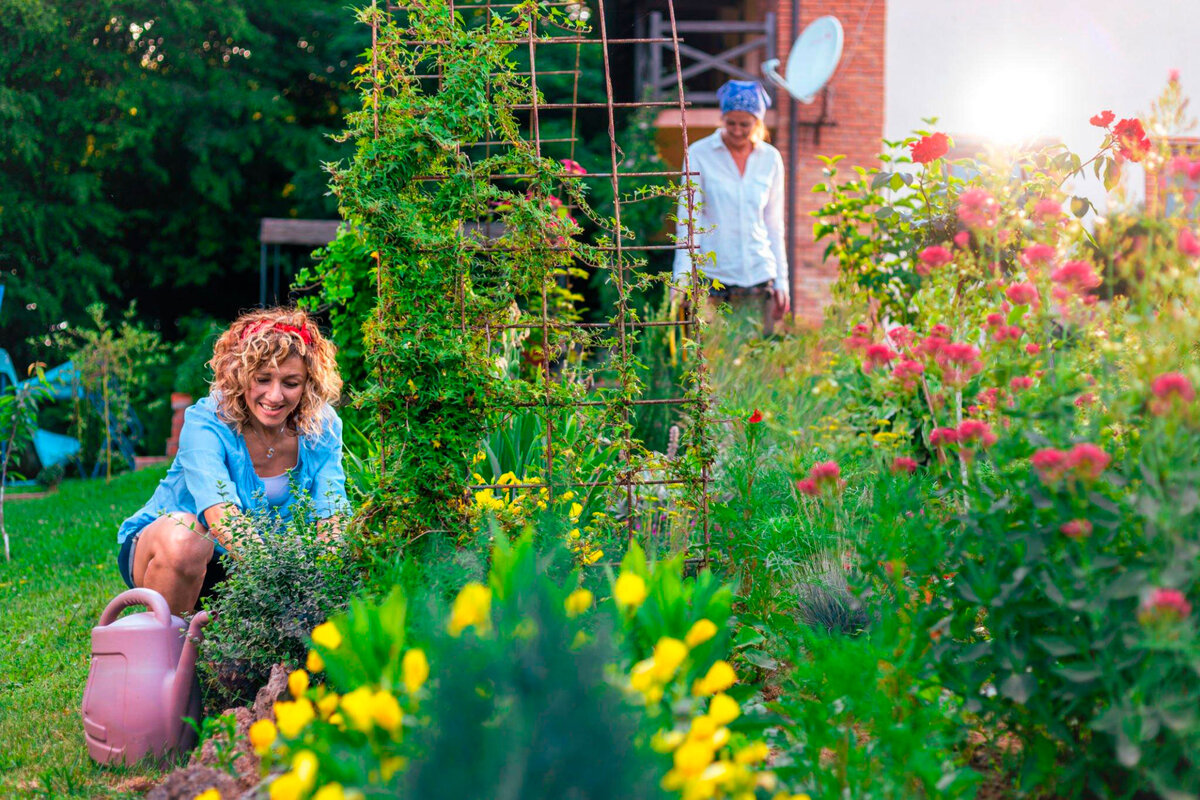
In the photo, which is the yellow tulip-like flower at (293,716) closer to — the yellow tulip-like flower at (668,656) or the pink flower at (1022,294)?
the yellow tulip-like flower at (668,656)

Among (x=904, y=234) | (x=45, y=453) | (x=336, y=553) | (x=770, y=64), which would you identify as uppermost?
(x=770, y=64)

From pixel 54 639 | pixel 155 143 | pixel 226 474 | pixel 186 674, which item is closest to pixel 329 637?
pixel 186 674

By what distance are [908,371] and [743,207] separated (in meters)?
3.22

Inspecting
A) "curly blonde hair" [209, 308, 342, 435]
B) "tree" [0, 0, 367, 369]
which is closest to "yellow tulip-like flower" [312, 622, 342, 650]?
"curly blonde hair" [209, 308, 342, 435]

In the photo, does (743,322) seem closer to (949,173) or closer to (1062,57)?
(949,173)

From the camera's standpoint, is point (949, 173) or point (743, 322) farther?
point (743, 322)

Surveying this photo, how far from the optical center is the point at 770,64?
835 cm

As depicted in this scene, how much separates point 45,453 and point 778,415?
292 inches

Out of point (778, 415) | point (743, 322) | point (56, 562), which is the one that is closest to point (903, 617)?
point (778, 415)

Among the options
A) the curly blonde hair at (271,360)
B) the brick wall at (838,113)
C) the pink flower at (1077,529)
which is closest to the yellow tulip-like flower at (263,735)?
the pink flower at (1077,529)

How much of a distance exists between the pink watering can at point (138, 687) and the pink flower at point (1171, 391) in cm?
206

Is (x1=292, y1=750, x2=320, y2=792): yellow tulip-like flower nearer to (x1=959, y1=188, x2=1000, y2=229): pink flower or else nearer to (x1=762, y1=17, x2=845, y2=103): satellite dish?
(x1=959, y1=188, x2=1000, y2=229): pink flower

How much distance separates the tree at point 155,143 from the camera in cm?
1152

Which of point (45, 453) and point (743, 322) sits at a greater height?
point (743, 322)
